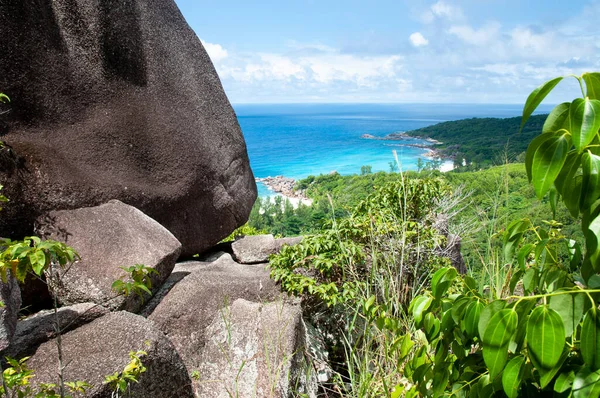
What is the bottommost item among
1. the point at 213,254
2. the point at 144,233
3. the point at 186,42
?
the point at 213,254

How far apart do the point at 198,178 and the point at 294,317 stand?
201 cm

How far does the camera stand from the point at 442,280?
1.25 meters

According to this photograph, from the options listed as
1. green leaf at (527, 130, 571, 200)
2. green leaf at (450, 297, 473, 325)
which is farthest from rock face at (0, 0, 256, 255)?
green leaf at (527, 130, 571, 200)

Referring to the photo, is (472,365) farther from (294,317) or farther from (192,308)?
(192,308)

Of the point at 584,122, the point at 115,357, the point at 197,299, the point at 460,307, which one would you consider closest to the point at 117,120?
the point at 197,299

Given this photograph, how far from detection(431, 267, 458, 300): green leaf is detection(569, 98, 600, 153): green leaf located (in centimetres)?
50

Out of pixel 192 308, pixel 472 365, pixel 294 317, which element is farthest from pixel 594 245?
pixel 192 308

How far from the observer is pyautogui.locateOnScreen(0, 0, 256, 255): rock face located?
3518 millimetres

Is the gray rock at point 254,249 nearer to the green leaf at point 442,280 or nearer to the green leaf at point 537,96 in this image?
the green leaf at point 442,280

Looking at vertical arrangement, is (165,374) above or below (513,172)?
below

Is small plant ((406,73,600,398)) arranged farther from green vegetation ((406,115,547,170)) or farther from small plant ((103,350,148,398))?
green vegetation ((406,115,547,170))

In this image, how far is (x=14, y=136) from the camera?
11.5 feet

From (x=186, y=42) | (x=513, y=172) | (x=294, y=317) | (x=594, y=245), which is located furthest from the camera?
(x=513, y=172)

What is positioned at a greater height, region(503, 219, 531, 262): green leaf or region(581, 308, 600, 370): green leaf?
region(503, 219, 531, 262): green leaf
